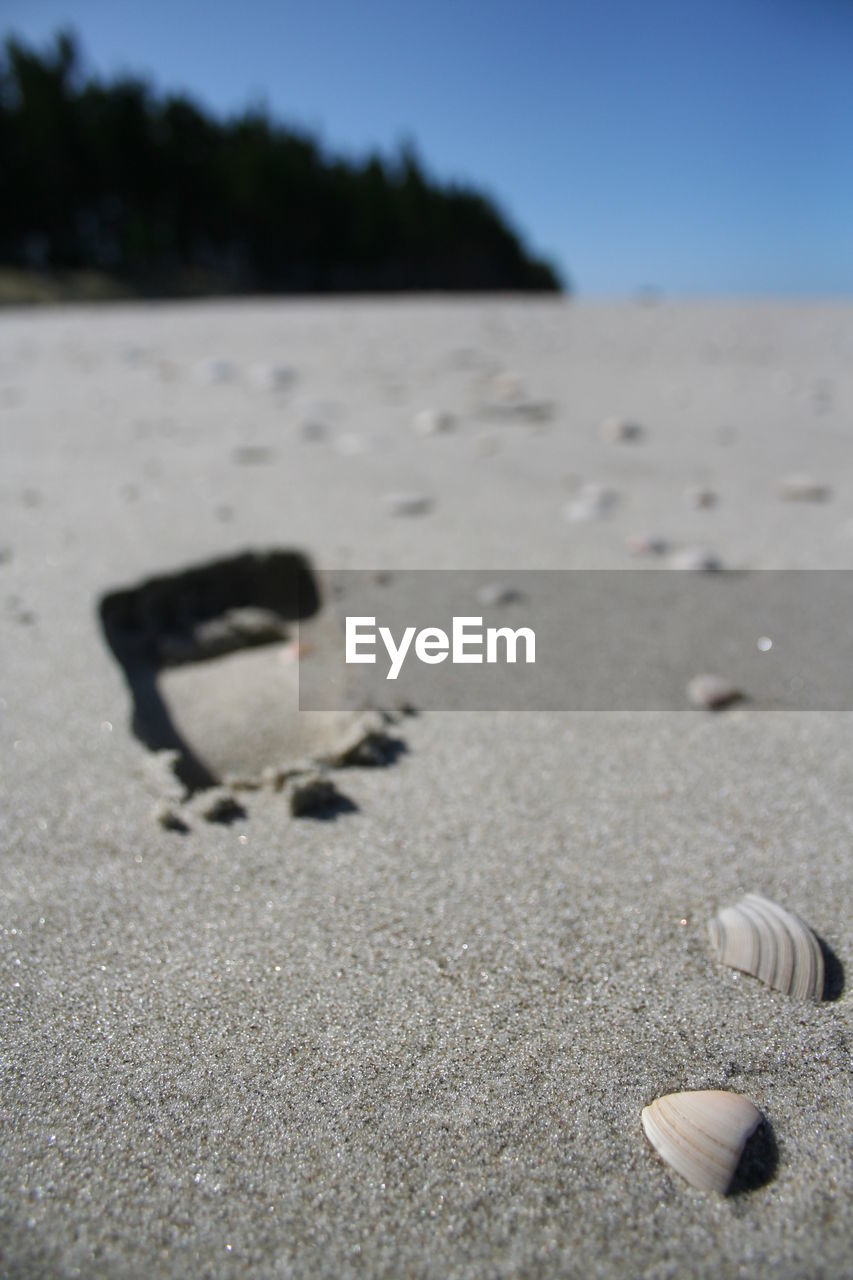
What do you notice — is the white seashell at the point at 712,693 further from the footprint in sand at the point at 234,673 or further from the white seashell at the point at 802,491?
the white seashell at the point at 802,491

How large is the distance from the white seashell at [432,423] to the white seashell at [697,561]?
1.32 meters

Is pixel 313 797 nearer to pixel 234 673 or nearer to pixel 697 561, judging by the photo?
pixel 234 673

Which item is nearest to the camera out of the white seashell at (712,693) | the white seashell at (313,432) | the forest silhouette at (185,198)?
the white seashell at (712,693)

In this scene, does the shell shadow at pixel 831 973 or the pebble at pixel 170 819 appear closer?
the shell shadow at pixel 831 973

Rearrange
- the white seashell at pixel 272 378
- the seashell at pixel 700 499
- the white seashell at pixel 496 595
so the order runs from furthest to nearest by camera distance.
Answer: the white seashell at pixel 272 378, the seashell at pixel 700 499, the white seashell at pixel 496 595

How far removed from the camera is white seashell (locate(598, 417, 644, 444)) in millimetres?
3145

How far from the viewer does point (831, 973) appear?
1033mm

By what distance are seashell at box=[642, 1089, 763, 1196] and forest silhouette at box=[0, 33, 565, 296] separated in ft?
57.9

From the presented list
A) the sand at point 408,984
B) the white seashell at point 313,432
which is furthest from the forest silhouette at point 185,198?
the sand at point 408,984

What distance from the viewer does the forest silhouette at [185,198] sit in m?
17.4

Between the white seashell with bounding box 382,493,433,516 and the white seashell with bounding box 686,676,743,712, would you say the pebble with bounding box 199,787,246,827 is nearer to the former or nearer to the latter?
the white seashell with bounding box 686,676,743,712

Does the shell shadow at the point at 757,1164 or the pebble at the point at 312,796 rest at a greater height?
the pebble at the point at 312,796

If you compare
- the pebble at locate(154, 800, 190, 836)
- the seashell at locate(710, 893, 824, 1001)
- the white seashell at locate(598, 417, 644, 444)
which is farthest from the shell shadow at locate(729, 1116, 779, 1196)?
the white seashell at locate(598, 417, 644, 444)

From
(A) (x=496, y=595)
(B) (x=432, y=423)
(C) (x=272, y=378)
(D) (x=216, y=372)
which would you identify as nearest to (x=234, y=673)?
(A) (x=496, y=595)
